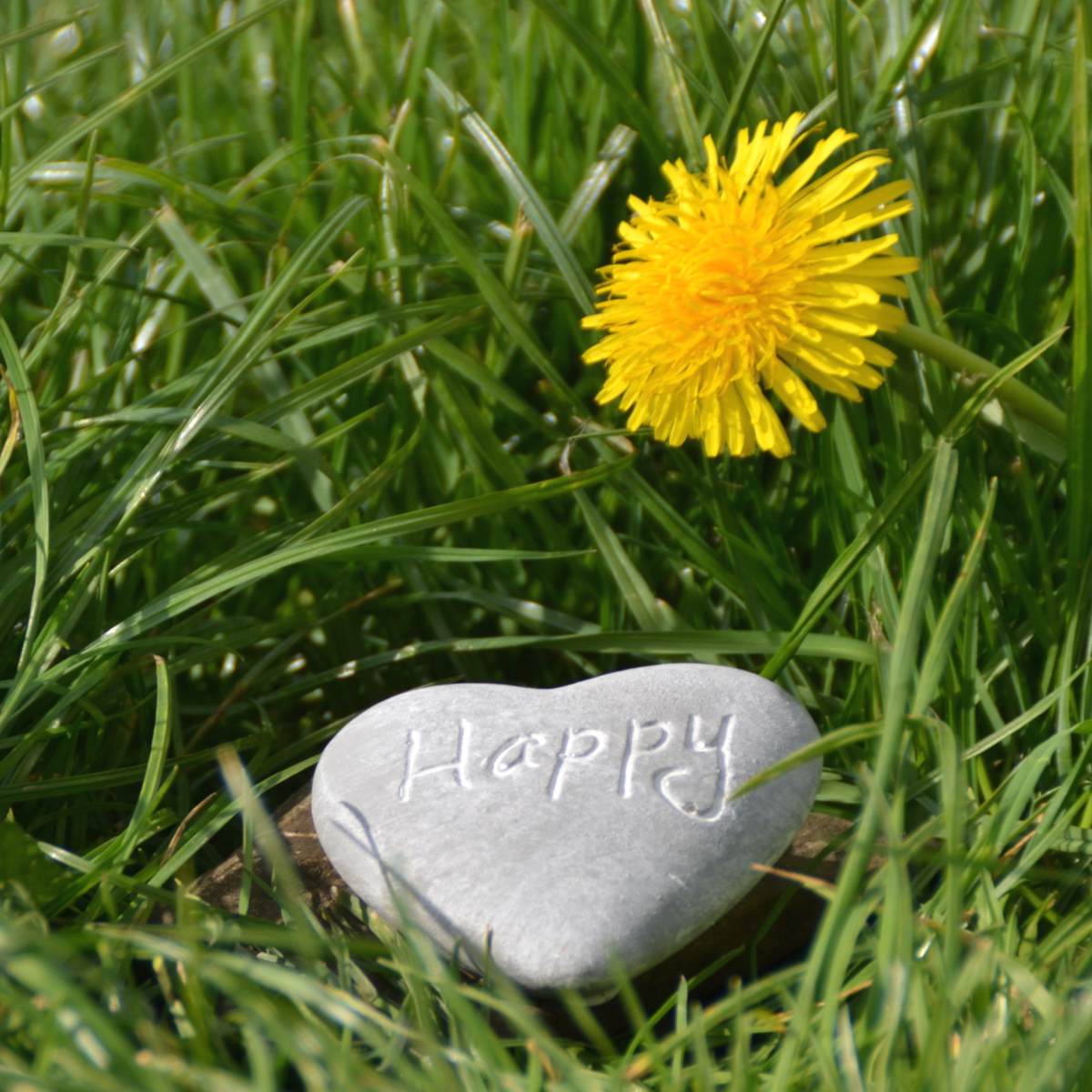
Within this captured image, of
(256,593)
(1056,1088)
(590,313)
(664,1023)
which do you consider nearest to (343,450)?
(256,593)

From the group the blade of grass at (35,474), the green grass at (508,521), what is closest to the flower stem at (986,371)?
the green grass at (508,521)

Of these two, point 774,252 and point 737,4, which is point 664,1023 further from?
point 737,4

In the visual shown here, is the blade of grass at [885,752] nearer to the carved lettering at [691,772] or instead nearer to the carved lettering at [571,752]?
the carved lettering at [691,772]

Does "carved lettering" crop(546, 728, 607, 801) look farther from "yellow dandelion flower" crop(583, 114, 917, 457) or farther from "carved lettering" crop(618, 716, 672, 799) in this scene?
"yellow dandelion flower" crop(583, 114, 917, 457)

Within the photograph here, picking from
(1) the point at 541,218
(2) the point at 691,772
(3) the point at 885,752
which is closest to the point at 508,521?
(1) the point at 541,218

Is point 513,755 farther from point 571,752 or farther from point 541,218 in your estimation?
point 541,218

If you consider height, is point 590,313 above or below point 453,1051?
above

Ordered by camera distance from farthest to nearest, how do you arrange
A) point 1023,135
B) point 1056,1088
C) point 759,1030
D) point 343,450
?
point 343,450, point 1023,135, point 759,1030, point 1056,1088
